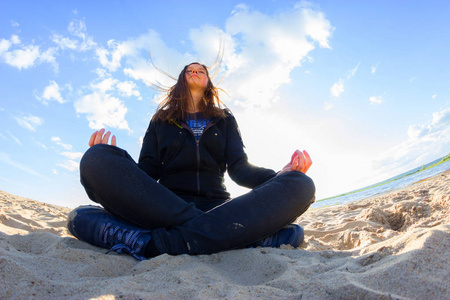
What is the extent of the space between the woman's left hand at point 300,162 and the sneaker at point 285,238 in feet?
1.22

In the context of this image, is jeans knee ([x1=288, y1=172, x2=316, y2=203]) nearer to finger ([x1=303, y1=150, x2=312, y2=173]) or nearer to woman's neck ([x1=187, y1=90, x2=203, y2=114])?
finger ([x1=303, y1=150, x2=312, y2=173])

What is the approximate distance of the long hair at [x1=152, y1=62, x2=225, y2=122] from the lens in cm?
266

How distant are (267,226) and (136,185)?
78cm

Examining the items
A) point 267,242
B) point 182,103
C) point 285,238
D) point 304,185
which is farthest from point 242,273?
point 182,103

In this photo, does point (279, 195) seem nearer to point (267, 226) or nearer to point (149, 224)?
point (267, 226)

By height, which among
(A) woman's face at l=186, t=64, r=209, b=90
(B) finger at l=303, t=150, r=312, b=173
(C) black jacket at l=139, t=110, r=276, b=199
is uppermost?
(A) woman's face at l=186, t=64, r=209, b=90

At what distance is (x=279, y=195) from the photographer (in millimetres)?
1771

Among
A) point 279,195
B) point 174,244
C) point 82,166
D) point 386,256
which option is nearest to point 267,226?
point 279,195

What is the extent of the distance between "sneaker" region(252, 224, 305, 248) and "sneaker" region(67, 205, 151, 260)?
2.24ft

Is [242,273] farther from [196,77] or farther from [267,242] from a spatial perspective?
[196,77]

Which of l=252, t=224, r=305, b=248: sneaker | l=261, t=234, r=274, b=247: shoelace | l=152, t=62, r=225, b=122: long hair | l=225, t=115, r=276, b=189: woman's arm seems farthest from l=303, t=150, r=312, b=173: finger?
l=152, t=62, r=225, b=122: long hair

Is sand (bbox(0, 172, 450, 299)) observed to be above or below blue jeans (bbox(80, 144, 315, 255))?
below

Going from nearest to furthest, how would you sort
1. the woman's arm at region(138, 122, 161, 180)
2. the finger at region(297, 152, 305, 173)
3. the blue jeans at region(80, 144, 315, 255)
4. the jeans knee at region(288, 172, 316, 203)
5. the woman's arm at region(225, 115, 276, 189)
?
the blue jeans at region(80, 144, 315, 255), the jeans knee at region(288, 172, 316, 203), the finger at region(297, 152, 305, 173), the woman's arm at region(225, 115, 276, 189), the woman's arm at region(138, 122, 161, 180)

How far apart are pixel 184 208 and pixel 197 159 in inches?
26.0
